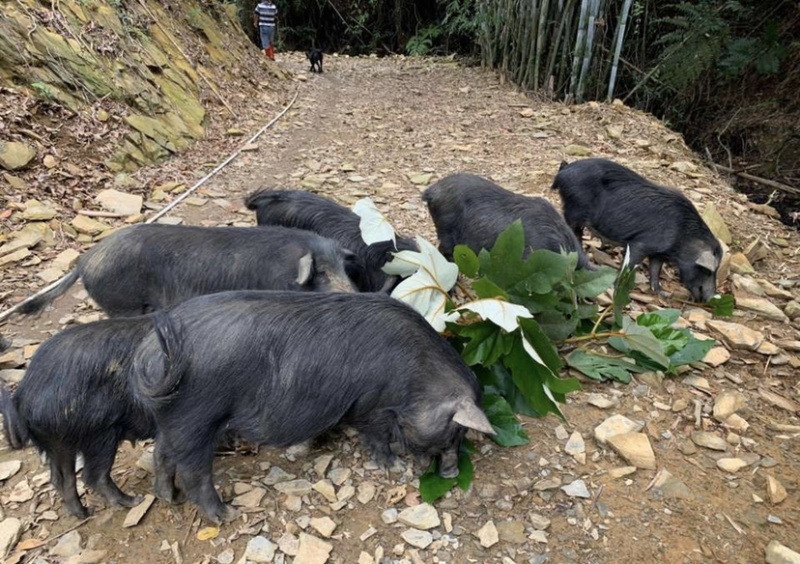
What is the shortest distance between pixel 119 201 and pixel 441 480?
13.8 ft

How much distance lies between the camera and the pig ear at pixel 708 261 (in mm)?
4230

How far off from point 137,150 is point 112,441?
4595 mm

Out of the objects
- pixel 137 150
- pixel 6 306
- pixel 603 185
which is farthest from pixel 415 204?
pixel 6 306

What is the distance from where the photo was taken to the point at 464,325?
9.21 ft

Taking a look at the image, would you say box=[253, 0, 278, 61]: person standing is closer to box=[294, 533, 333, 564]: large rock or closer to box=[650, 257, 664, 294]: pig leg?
box=[650, 257, 664, 294]: pig leg

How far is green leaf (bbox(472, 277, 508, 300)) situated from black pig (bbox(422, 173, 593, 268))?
105 centimetres

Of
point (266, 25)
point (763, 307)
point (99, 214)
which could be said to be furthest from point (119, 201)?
point (266, 25)

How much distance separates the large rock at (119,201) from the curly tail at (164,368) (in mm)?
3405

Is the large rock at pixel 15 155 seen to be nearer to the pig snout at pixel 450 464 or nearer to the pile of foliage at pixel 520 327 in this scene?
the pile of foliage at pixel 520 327

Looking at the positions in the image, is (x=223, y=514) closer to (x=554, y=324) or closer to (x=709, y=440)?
(x=554, y=324)

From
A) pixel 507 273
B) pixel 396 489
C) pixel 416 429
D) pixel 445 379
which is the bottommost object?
pixel 396 489

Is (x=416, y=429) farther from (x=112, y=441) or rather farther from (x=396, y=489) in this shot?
(x=112, y=441)

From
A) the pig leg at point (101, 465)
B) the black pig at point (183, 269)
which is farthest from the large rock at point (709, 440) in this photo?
the pig leg at point (101, 465)

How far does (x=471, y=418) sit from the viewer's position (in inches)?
94.4
